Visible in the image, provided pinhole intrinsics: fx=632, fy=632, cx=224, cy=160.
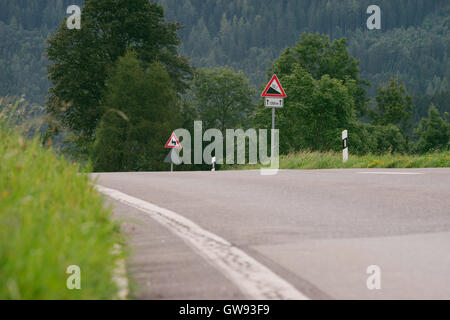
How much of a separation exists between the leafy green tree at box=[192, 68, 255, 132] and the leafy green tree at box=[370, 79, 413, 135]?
18903mm

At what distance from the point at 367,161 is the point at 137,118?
86.0 feet

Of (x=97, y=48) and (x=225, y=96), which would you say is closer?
(x=97, y=48)

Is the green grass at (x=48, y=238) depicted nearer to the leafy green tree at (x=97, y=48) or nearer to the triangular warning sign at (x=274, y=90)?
the triangular warning sign at (x=274, y=90)

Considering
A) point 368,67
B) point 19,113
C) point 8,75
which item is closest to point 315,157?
point 19,113

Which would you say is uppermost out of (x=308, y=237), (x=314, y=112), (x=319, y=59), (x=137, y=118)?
Answer: (x=319, y=59)

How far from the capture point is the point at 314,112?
5069 centimetres

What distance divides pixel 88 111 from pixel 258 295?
127 ft

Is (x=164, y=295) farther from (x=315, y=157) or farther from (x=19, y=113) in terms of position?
(x=315, y=157)

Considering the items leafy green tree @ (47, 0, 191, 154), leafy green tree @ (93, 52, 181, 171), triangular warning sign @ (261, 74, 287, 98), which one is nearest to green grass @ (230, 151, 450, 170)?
triangular warning sign @ (261, 74, 287, 98)

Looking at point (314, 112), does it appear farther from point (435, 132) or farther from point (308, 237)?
point (435, 132)

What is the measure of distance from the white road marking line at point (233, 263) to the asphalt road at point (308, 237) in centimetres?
6

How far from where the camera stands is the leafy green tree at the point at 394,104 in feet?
278

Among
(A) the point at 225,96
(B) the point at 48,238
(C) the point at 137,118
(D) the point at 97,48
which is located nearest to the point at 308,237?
(B) the point at 48,238

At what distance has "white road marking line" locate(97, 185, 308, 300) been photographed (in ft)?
13.7
